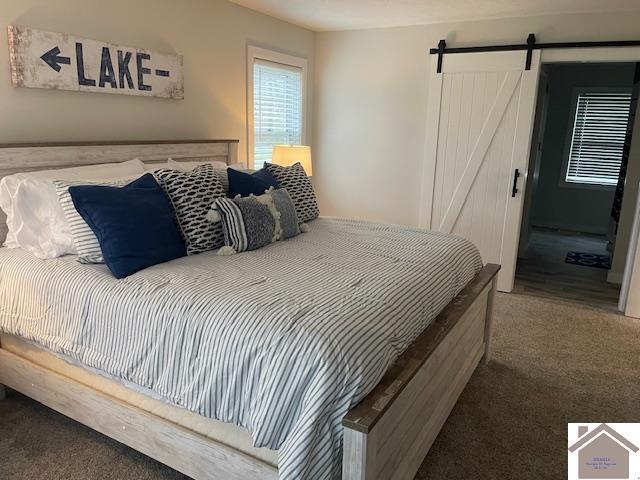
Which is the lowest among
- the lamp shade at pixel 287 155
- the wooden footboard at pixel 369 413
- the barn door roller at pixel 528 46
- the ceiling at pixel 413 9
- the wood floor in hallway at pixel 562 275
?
the wood floor in hallway at pixel 562 275

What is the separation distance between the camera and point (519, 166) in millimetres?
4258

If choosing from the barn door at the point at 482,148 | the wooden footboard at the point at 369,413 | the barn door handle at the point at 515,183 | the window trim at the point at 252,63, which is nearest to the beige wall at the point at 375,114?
the barn door at the point at 482,148

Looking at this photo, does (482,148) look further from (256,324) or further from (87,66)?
(256,324)

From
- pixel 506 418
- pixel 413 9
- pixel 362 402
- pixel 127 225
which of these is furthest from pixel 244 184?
pixel 413 9

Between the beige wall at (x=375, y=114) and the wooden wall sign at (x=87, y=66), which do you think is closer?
the wooden wall sign at (x=87, y=66)

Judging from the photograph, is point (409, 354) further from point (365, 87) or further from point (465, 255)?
point (365, 87)

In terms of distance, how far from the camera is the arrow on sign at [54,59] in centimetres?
262

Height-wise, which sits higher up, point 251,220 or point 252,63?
point 252,63

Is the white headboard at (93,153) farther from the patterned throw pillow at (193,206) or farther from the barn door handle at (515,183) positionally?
the barn door handle at (515,183)

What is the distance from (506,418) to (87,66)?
3010 millimetres

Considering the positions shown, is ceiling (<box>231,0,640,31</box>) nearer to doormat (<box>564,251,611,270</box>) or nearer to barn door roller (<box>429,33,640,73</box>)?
barn door roller (<box>429,33,640,73</box>)

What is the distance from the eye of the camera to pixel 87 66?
2818 mm

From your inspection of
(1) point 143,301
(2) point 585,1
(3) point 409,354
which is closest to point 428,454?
(3) point 409,354

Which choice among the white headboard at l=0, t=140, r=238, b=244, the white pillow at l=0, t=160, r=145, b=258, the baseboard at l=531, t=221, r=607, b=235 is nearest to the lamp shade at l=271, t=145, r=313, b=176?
the white headboard at l=0, t=140, r=238, b=244
